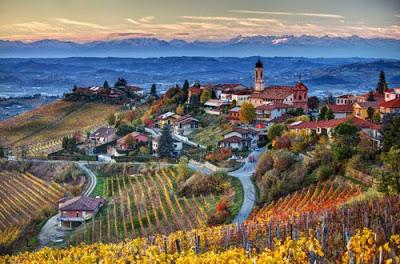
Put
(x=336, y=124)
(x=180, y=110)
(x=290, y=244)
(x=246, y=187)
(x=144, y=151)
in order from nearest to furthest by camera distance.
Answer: (x=290, y=244)
(x=246, y=187)
(x=336, y=124)
(x=144, y=151)
(x=180, y=110)

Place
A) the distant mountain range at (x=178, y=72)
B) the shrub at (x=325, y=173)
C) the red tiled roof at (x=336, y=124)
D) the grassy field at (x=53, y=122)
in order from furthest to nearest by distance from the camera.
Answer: the distant mountain range at (x=178, y=72) < the grassy field at (x=53, y=122) < the red tiled roof at (x=336, y=124) < the shrub at (x=325, y=173)

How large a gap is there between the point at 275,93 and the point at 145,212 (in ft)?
50.1

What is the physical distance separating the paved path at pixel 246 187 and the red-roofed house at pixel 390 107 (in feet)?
17.7

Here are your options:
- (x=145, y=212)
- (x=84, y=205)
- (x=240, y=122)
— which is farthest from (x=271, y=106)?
(x=84, y=205)

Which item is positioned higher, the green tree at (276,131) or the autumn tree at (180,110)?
the green tree at (276,131)

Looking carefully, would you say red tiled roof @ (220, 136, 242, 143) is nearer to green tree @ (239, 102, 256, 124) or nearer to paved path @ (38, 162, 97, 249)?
green tree @ (239, 102, 256, 124)

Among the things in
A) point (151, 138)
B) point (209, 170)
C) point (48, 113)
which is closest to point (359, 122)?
point (209, 170)

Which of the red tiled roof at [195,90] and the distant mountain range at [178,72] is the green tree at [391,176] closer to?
the red tiled roof at [195,90]

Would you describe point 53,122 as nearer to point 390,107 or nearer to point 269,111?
point 269,111

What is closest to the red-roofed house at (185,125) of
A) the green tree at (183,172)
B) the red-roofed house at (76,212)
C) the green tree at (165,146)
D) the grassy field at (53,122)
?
the green tree at (165,146)

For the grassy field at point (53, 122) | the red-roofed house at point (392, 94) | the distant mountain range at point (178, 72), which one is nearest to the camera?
the red-roofed house at point (392, 94)

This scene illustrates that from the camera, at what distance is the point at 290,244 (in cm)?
683

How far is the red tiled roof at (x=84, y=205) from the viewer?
784 inches

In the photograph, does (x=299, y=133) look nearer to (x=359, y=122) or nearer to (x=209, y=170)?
(x=359, y=122)
